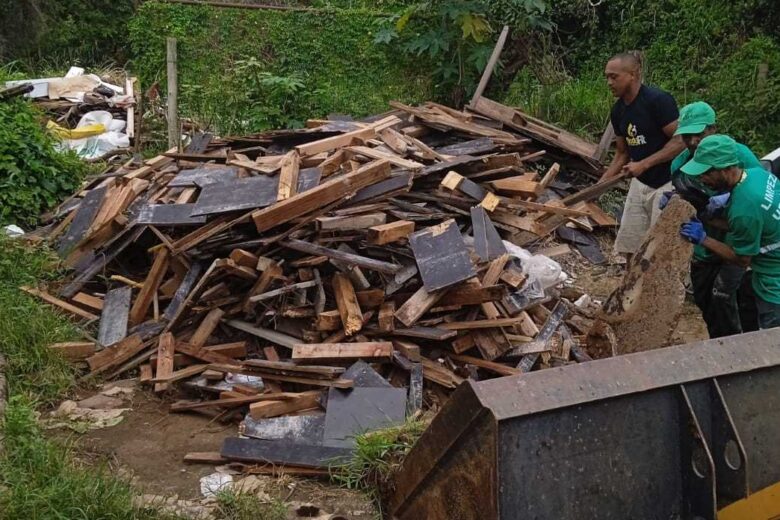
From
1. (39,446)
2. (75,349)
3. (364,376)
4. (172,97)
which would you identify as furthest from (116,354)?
(172,97)

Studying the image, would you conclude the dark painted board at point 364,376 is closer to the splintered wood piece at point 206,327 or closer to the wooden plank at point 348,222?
the wooden plank at point 348,222

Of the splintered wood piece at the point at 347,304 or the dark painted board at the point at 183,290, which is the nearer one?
the splintered wood piece at the point at 347,304

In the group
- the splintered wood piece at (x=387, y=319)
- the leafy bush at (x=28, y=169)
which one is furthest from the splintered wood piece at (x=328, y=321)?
the leafy bush at (x=28, y=169)

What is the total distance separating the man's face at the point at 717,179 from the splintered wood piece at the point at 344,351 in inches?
90.3

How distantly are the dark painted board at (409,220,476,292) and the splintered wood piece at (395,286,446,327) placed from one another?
9 centimetres

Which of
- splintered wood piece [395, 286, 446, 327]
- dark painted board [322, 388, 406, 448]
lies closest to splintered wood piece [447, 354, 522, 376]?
splintered wood piece [395, 286, 446, 327]

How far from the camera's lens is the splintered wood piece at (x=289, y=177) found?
229 inches

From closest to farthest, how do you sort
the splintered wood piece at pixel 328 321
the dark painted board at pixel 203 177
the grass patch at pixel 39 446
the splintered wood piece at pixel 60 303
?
the grass patch at pixel 39 446 < the splintered wood piece at pixel 328 321 < the splintered wood piece at pixel 60 303 < the dark painted board at pixel 203 177

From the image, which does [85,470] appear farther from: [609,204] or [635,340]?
[609,204]

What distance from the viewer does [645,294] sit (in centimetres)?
500

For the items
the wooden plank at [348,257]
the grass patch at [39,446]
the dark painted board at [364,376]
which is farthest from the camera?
the wooden plank at [348,257]

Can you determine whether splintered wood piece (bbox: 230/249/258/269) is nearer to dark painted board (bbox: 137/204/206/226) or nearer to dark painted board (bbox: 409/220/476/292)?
dark painted board (bbox: 137/204/206/226)

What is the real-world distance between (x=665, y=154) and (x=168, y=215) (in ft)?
13.0

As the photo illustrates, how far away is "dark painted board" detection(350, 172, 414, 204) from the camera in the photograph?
5965mm
